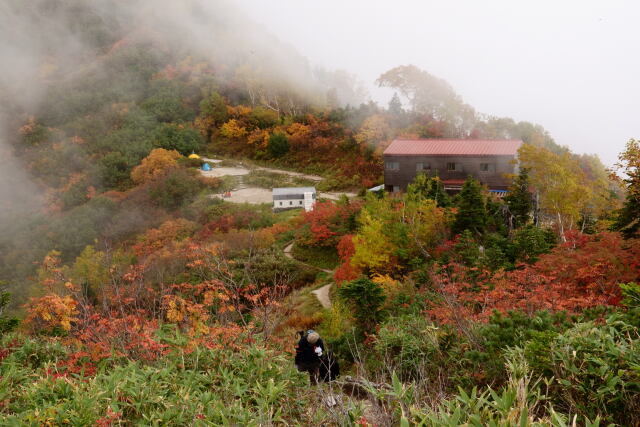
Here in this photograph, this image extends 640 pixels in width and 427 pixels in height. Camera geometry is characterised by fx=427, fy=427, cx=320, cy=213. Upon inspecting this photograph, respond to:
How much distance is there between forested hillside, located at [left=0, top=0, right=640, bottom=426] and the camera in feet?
14.4

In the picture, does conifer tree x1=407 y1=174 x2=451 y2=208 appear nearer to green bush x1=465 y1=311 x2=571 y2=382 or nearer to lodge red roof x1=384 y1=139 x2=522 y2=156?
lodge red roof x1=384 y1=139 x2=522 y2=156

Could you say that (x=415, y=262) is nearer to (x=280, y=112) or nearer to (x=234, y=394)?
(x=234, y=394)

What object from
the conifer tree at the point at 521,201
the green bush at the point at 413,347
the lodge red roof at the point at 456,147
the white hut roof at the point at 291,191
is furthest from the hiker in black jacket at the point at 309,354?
the white hut roof at the point at 291,191

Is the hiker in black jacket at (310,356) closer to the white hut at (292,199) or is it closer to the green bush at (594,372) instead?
the green bush at (594,372)

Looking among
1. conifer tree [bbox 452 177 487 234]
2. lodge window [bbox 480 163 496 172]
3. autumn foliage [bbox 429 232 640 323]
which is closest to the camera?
autumn foliage [bbox 429 232 640 323]

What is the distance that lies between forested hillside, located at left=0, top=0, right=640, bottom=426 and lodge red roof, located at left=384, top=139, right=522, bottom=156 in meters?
2.08

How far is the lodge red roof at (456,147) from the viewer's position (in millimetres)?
22609

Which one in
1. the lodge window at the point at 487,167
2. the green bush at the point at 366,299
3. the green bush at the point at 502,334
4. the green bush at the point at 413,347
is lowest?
the green bush at the point at 366,299

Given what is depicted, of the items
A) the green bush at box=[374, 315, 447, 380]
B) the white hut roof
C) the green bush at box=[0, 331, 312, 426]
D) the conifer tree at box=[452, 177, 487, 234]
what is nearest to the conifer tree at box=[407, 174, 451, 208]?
the conifer tree at box=[452, 177, 487, 234]

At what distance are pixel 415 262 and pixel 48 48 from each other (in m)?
67.8

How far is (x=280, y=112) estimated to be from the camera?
143ft

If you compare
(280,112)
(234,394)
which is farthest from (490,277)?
(280,112)

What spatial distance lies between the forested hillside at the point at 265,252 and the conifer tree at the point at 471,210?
8 cm

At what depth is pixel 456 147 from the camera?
931 inches
